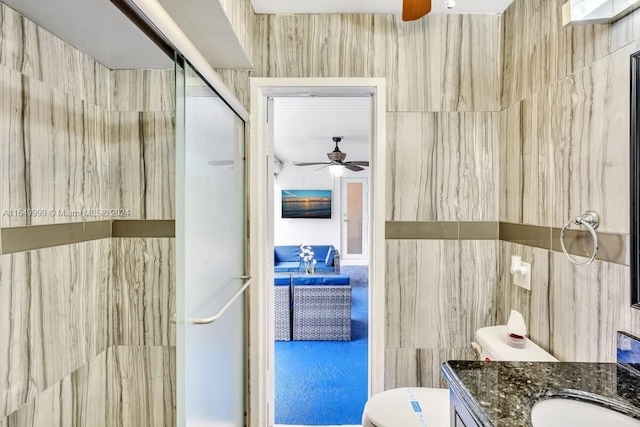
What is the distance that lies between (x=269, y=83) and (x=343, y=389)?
223 centimetres

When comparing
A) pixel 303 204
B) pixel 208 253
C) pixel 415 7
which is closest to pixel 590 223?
pixel 415 7

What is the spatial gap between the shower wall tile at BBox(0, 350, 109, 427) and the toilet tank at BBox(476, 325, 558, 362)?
1.94 meters

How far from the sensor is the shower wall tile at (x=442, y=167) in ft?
6.15

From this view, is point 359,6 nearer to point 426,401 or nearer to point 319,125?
point 426,401

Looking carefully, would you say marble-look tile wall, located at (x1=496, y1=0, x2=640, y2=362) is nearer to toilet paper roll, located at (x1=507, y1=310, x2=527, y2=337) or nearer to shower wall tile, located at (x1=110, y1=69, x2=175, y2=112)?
toilet paper roll, located at (x1=507, y1=310, x2=527, y2=337)

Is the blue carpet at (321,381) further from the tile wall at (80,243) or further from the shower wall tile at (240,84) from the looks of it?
the shower wall tile at (240,84)

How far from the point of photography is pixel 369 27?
185cm

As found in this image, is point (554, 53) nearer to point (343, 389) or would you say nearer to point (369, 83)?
point (369, 83)

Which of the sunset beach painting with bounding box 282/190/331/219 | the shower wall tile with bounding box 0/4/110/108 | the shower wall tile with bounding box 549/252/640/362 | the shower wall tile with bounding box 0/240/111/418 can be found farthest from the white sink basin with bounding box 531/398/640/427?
the sunset beach painting with bounding box 282/190/331/219

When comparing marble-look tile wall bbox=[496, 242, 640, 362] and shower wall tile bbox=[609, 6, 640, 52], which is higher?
shower wall tile bbox=[609, 6, 640, 52]

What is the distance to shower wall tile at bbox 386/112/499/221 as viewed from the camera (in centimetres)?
187

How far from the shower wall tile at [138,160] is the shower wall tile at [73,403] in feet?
2.65

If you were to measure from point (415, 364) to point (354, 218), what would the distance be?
18.2ft

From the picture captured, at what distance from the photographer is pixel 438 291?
74.5 inches
